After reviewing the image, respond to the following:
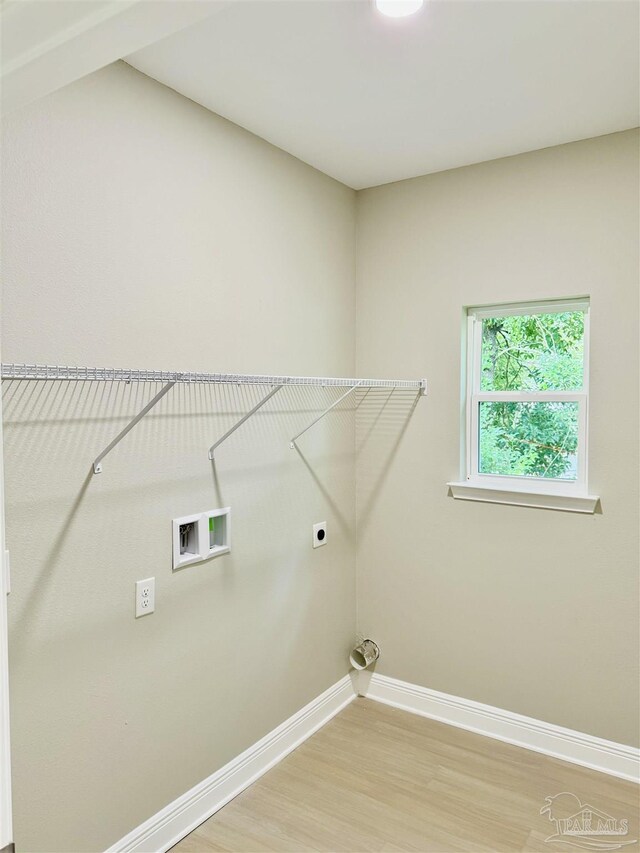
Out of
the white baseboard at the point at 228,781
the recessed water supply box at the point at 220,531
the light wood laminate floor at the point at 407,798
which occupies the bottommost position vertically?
the light wood laminate floor at the point at 407,798

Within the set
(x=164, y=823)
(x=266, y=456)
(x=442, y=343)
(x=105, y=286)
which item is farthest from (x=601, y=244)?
(x=164, y=823)

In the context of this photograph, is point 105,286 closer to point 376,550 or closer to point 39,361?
point 39,361

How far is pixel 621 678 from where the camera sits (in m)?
2.38

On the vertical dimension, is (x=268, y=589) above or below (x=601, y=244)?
below

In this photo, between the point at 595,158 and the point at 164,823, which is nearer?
the point at 164,823

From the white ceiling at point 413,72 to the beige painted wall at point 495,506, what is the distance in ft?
0.85

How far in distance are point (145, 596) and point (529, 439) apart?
171 cm

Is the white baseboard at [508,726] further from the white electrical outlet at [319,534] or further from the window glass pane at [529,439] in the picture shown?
the window glass pane at [529,439]

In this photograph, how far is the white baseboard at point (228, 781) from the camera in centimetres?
196

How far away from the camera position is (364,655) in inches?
116

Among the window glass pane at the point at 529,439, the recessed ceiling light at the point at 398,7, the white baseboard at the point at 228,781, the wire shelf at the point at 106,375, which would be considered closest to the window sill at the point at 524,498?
the window glass pane at the point at 529,439

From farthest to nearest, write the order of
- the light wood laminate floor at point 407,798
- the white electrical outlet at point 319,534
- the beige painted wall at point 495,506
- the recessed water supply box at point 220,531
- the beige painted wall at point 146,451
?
the white electrical outlet at point 319,534
the beige painted wall at point 495,506
the recessed water supply box at point 220,531
the light wood laminate floor at point 407,798
the beige painted wall at point 146,451

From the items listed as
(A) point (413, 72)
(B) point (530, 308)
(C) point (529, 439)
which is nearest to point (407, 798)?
(C) point (529, 439)

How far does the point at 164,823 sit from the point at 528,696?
1.53 meters
